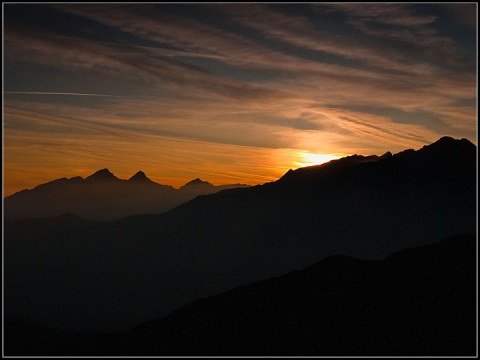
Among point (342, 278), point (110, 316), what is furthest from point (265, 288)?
point (110, 316)

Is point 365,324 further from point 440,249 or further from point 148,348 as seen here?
point 148,348

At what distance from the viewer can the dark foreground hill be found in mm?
31531

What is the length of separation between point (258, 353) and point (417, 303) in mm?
13568

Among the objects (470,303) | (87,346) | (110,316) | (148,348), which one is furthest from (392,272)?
(110,316)

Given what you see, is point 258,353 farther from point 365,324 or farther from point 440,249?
point 440,249

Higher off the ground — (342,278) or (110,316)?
(342,278)

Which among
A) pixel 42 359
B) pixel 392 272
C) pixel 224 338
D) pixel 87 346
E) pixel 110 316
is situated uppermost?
pixel 392 272

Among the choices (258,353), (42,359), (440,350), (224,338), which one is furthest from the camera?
(224,338)

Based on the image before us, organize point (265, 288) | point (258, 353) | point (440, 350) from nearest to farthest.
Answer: point (440, 350)
point (258, 353)
point (265, 288)

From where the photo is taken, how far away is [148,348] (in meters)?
37.8

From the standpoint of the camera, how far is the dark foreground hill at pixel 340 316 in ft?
103

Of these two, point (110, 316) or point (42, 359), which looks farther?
point (110, 316)

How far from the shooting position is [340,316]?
36.2 m

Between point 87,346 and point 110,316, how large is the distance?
158731 mm
